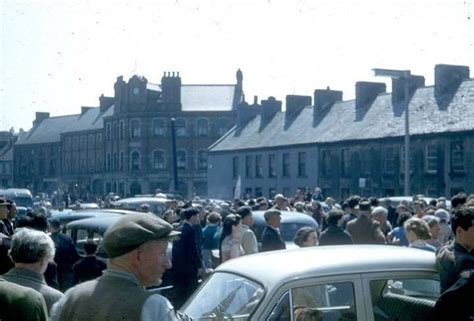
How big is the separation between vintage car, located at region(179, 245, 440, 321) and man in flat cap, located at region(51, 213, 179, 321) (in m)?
1.82

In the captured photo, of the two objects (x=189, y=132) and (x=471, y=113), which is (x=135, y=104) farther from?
(x=471, y=113)

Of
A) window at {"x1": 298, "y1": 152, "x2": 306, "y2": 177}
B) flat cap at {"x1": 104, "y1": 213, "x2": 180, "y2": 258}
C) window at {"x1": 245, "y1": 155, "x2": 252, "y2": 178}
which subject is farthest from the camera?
window at {"x1": 245, "y1": 155, "x2": 252, "y2": 178}

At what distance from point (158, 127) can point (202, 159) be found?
6068mm

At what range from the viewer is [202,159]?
3108 inches

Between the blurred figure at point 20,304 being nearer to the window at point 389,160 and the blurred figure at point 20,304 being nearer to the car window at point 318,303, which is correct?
the car window at point 318,303

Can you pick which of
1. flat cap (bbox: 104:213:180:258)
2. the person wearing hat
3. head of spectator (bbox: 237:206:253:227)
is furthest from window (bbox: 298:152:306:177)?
flat cap (bbox: 104:213:180:258)

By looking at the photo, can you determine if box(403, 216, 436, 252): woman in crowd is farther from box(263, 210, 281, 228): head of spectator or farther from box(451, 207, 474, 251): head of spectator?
box(451, 207, 474, 251): head of spectator

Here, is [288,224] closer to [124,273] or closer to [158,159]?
[124,273]

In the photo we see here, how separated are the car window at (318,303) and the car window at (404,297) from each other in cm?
20

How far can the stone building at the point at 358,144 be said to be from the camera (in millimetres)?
37250

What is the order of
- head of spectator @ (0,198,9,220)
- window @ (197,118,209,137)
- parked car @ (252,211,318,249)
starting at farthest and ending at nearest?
window @ (197,118,209,137)
parked car @ (252,211,318,249)
head of spectator @ (0,198,9,220)

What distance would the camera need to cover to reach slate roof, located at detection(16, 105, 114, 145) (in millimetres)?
89375

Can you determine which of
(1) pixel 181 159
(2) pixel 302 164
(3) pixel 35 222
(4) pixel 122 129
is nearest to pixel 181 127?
(1) pixel 181 159

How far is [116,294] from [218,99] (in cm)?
7809
